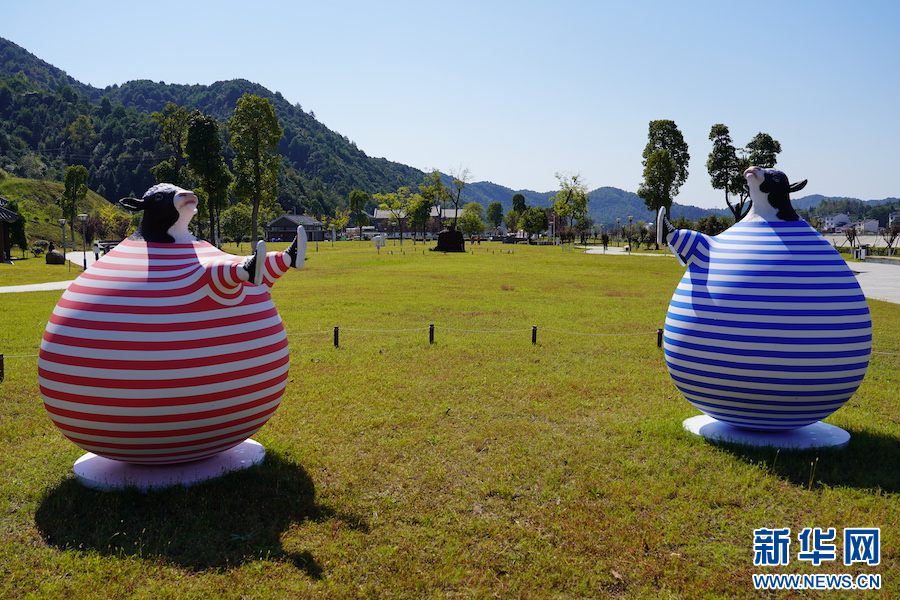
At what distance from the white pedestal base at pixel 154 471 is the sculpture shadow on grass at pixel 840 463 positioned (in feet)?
20.7

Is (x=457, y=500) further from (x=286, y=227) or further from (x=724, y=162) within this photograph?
(x=286, y=227)

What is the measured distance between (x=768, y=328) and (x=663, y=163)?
7245cm

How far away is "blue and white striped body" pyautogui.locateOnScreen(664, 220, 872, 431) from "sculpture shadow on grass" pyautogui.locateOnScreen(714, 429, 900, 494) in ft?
1.41

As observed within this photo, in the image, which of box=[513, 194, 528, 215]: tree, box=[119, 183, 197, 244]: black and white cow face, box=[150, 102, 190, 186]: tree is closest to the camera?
box=[119, 183, 197, 244]: black and white cow face

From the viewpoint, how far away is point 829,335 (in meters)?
7.04

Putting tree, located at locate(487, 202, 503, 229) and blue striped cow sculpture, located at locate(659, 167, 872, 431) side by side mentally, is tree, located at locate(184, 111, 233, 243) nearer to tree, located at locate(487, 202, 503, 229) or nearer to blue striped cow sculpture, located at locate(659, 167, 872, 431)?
blue striped cow sculpture, located at locate(659, 167, 872, 431)

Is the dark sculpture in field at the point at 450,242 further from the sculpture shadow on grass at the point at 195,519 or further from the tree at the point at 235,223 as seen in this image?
the sculpture shadow on grass at the point at 195,519

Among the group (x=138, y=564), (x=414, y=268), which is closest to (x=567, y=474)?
(x=138, y=564)

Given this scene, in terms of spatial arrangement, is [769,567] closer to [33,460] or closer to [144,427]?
[144,427]

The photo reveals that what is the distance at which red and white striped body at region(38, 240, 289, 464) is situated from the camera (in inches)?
226

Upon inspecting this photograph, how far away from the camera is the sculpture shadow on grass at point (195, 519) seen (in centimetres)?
513

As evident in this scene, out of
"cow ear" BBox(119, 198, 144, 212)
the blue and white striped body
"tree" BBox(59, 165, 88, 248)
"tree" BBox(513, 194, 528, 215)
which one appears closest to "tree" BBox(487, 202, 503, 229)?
"tree" BBox(513, 194, 528, 215)

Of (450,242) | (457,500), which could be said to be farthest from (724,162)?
(457,500)

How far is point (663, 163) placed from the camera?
240 ft
